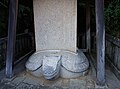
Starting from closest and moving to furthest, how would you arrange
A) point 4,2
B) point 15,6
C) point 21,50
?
point 15,6, point 4,2, point 21,50

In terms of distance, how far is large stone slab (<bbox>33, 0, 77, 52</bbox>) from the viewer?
3.98 m

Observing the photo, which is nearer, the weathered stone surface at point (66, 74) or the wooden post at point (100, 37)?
the wooden post at point (100, 37)

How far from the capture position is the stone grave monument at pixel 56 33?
3824 mm

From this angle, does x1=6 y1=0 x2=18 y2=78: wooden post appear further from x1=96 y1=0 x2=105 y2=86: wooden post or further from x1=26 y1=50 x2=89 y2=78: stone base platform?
x1=96 y1=0 x2=105 y2=86: wooden post

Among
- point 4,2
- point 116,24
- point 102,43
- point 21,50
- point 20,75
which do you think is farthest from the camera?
point 21,50

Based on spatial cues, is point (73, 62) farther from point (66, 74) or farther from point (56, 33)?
point (56, 33)

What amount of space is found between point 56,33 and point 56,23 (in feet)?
0.80

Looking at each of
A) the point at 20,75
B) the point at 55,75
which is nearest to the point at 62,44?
the point at 55,75

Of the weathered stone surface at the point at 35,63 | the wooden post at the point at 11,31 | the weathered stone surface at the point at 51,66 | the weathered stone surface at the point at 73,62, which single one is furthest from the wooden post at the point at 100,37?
the wooden post at the point at 11,31

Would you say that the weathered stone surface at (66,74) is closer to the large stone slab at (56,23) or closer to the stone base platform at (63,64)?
the stone base platform at (63,64)

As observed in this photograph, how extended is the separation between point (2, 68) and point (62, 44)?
5.55ft

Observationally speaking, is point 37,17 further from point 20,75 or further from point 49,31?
point 20,75

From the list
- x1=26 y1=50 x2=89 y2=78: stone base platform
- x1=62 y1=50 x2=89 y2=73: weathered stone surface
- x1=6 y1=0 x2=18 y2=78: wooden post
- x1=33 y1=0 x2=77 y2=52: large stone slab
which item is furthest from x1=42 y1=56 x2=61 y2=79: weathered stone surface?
x1=6 y1=0 x2=18 y2=78: wooden post

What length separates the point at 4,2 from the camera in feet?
14.9
